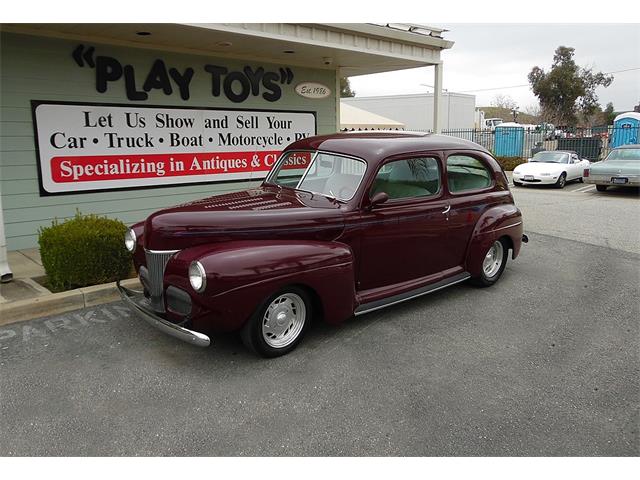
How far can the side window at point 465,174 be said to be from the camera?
5359 millimetres

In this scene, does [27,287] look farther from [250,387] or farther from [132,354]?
[250,387]

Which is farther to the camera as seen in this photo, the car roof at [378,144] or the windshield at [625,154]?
the windshield at [625,154]

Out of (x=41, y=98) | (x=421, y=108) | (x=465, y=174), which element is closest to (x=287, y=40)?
(x=465, y=174)

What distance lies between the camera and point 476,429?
3.08m

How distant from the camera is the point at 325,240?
428 cm

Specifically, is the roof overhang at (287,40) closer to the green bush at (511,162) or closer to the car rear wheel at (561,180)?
the car rear wheel at (561,180)

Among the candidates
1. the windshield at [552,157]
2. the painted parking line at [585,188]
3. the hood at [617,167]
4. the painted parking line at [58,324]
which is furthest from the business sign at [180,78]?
the windshield at [552,157]

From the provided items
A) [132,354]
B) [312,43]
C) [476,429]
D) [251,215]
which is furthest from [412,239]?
[312,43]

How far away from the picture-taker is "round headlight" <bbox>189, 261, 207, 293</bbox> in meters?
3.51

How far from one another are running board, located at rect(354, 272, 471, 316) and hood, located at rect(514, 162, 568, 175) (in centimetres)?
1279

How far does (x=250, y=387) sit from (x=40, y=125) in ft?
17.4

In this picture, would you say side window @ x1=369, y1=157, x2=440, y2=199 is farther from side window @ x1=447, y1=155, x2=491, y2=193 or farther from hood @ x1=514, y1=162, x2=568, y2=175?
hood @ x1=514, y1=162, x2=568, y2=175

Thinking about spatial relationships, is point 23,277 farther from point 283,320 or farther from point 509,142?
point 509,142

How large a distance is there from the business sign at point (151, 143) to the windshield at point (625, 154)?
36.2ft
